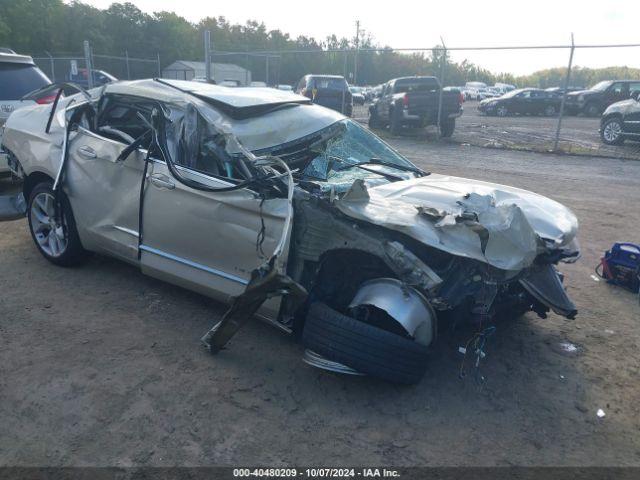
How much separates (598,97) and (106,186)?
2683cm

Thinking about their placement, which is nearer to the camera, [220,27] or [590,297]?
[590,297]

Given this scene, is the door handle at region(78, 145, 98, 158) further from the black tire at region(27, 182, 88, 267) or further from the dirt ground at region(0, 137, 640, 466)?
the dirt ground at region(0, 137, 640, 466)

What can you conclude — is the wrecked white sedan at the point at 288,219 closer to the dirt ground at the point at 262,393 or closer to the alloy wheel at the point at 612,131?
the dirt ground at the point at 262,393

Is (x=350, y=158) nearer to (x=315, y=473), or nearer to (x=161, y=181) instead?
(x=161, y=181)

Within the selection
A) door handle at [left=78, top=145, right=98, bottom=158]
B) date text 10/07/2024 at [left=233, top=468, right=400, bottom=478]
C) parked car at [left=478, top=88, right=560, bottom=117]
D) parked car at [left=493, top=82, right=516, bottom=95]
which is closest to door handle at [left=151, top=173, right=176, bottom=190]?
door handle at [left=78, top=145, right=98, bottom=158]

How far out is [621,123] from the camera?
49.3ft

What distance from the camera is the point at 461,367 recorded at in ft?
11.3

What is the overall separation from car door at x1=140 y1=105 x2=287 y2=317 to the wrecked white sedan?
0.01m

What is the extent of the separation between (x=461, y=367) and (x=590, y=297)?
198 centimetres

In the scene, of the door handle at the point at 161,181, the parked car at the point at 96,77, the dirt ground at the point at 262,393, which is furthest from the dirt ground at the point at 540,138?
the door handle at the point at 161,181

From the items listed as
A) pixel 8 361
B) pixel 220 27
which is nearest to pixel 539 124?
pixel 8 361

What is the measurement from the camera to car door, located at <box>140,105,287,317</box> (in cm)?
353

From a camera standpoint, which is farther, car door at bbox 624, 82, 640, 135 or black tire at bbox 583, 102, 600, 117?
black tire at bbox 583, 102, 600, 117

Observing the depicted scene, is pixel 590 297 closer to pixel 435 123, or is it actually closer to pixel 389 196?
pixel 389 196
